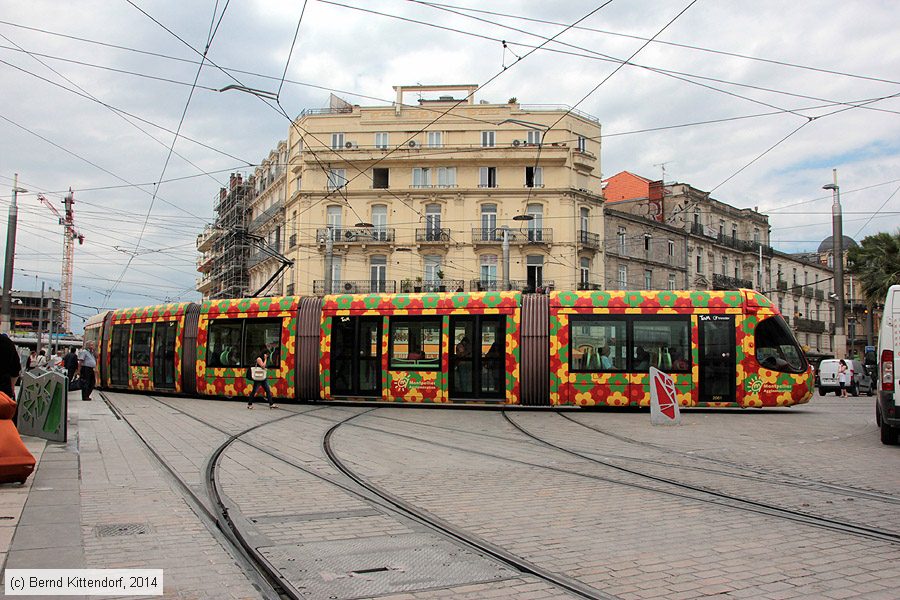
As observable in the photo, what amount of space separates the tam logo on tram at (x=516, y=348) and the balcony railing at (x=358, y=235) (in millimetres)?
24396

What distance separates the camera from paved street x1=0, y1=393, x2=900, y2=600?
4.97m

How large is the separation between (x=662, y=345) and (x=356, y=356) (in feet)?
24.9

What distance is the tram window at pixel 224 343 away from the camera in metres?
21.8

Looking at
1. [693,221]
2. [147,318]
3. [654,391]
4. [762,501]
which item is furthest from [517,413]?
[693,221]

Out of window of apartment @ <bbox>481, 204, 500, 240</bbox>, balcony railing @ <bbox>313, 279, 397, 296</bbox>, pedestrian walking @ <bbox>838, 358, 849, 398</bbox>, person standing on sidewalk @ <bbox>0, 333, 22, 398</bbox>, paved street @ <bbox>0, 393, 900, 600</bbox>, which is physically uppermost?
window of apartment @ <bbox>481, 204, 500, 240</bbox>

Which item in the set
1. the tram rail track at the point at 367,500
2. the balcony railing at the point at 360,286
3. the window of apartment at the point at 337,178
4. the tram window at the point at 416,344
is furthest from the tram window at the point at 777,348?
the window of apartment at the point at 337,178

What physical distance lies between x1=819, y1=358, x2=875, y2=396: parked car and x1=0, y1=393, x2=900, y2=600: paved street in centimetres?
2118

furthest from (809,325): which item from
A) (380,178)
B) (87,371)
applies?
(87,371)

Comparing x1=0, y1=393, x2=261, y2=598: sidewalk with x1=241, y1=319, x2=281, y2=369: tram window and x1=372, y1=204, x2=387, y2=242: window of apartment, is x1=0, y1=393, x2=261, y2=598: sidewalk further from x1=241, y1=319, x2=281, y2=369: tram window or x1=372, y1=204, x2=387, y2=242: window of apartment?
x1=372, y1=204, x2=387, y2=242: window of apartment

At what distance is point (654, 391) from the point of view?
15.1 metres

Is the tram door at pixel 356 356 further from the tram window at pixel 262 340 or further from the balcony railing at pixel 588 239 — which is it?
the balcony railing at pixel 588 239

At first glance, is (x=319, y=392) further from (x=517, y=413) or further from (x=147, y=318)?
(x=147, y=318)

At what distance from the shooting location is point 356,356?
20.2 m

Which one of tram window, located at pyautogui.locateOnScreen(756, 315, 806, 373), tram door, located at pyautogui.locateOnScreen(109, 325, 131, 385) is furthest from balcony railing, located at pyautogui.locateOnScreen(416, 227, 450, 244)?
tram window, located at pyautogui.locateOnScreen(756, 315, 806, 373)
